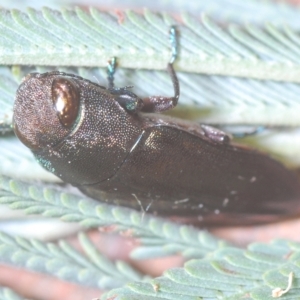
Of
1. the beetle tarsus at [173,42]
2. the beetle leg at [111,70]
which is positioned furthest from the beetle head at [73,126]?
the beetle tarsus at [173,42]

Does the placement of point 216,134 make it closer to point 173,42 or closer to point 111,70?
point 173,42

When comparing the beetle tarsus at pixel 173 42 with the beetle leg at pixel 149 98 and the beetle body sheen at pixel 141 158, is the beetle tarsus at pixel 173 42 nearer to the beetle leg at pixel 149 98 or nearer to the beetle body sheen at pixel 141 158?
the beetle leg at pixel 149 98

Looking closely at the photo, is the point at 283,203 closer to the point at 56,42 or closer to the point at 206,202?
the point at 206,202

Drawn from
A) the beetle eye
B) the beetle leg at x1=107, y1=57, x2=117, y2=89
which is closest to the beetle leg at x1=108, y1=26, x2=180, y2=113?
the beetle leg at x1=107, y1=57, x2=117, y2=89

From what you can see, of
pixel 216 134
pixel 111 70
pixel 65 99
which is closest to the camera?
pixel 65 99

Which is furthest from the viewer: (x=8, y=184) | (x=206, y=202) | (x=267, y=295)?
(x=206, y=202)

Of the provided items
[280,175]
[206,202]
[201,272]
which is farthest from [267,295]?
[280,175]

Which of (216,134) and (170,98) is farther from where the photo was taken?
(216,134)

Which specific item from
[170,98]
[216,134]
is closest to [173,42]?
[170,98]
